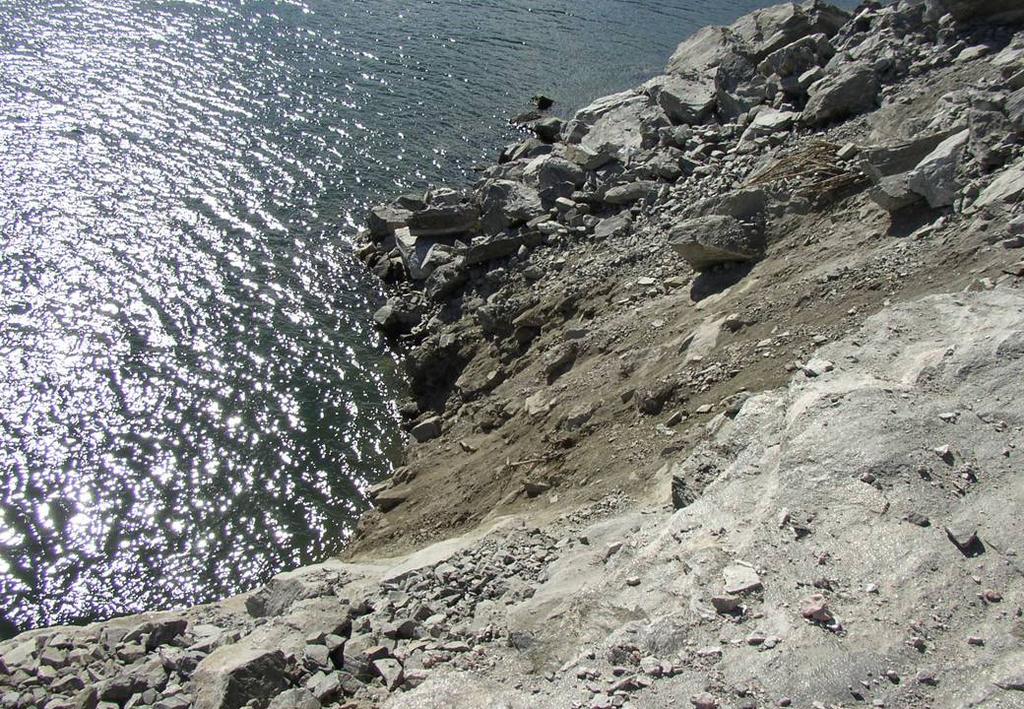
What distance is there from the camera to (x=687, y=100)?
2738 centimetres

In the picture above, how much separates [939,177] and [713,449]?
6.77 meters

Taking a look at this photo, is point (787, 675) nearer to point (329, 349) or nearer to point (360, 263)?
point (329, 349)

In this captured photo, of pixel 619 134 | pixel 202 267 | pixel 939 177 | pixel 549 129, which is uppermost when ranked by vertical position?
pixel 549 129

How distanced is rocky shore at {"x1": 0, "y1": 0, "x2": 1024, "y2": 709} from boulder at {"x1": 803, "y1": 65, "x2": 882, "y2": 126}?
81 mm

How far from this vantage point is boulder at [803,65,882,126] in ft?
65.5

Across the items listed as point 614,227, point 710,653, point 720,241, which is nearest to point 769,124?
point 614,227

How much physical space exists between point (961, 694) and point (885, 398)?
386 cm

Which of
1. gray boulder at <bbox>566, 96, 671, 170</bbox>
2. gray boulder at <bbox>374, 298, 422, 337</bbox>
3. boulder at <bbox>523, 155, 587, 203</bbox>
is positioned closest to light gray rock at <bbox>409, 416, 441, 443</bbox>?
gray boulder at <bbox>374, 298, 422, 337</bbox>

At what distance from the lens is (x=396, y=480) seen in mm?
18188

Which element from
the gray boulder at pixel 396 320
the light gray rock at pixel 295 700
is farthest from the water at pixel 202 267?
the light gray rock at pixel 295 700

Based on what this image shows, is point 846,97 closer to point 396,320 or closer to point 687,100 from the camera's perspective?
point 687,100

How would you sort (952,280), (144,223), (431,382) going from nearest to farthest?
(952,280) → (431,382) → (144,223)

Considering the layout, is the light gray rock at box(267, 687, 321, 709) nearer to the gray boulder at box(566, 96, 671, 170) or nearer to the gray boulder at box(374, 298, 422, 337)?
the gray boulder at box(374, 298, 422, 337)

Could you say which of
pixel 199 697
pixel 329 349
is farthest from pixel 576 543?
pixel 329 349
